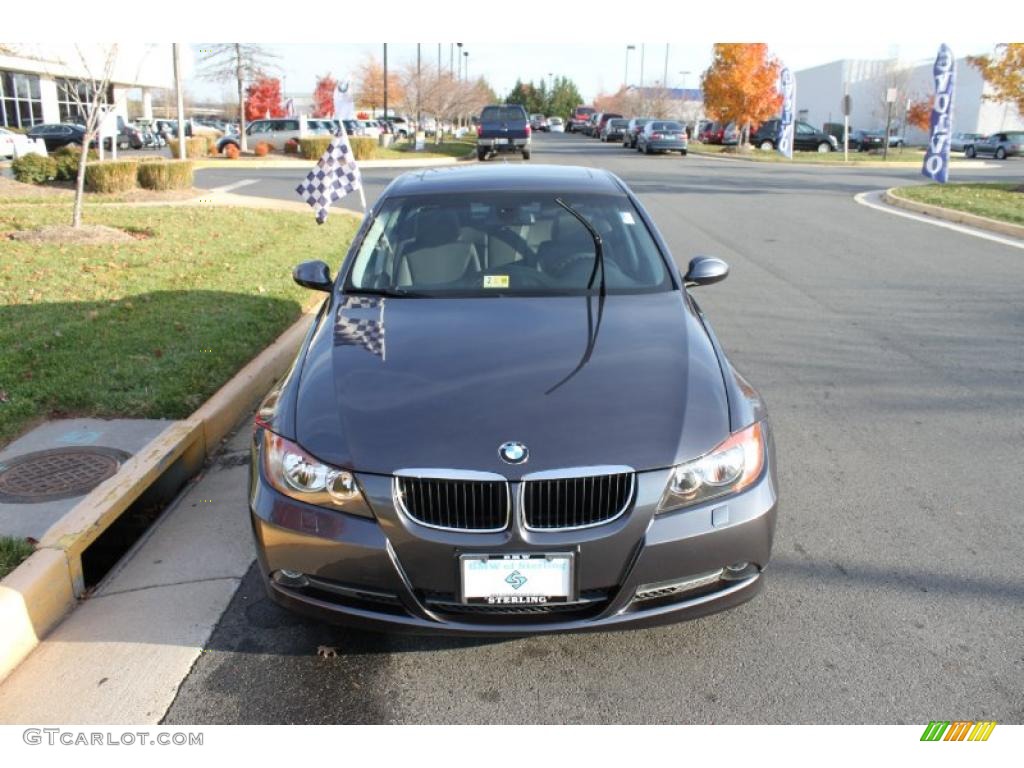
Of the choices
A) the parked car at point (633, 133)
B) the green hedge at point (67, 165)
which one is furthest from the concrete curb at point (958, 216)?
the parked car at point (633, 133)

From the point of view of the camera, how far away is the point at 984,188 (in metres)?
20.5

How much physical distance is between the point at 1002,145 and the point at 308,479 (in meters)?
52.0

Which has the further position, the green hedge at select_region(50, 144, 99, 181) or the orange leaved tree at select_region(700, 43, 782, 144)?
the orange leaved tree at select_region(700, 43, 782, 144)

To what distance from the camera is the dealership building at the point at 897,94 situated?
56.3 m

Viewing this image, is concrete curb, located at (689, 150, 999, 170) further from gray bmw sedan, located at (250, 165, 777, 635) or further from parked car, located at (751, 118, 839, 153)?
gray bmw sedan, located at (250, 165, 777, 635)

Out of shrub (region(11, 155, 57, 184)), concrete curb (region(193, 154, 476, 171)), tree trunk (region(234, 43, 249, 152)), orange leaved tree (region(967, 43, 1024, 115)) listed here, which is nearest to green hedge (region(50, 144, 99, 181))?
shrub (region(11, 155, 57, 184))

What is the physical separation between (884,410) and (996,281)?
5.18 metres

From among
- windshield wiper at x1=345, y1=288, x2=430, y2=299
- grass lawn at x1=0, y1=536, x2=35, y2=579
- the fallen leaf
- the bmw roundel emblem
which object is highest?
windshield wiper at x1=345, y1=288, x2=430, y2=299

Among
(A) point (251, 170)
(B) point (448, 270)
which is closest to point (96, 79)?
(B) point (448, 270)

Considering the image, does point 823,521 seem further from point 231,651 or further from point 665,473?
point 231,651

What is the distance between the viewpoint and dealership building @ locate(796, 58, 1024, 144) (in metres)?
56.3

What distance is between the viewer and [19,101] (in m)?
40.1
